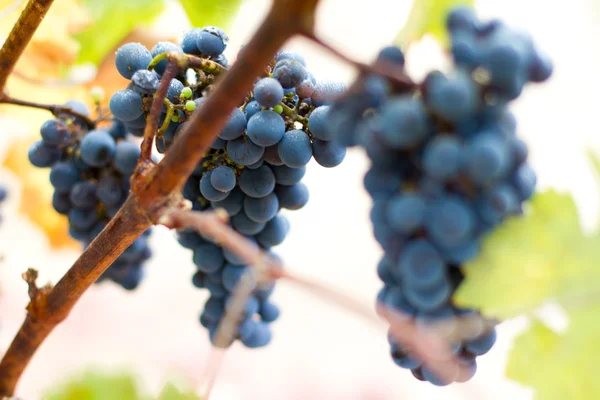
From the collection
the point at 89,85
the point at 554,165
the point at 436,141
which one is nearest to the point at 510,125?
the point at 436,141

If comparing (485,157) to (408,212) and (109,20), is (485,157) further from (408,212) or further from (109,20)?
(109,20)

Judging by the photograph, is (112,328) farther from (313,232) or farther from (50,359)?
(313,232)

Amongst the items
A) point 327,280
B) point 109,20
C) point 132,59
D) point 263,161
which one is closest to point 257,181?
point 263,161

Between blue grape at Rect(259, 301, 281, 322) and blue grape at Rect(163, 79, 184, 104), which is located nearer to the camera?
blue grape at Rect(163, 79, 184, 104)

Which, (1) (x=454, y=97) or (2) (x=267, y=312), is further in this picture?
(2) (x=267, y=312)

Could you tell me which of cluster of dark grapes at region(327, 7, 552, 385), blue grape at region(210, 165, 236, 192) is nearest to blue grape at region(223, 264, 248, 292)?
blue grape at region(210, 165, 236, 192)

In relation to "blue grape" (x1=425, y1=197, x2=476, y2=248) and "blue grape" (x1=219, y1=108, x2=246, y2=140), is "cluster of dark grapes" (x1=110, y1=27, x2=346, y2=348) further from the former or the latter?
"blue grape" (x1=425, y1=197, x2=476, y2=248)

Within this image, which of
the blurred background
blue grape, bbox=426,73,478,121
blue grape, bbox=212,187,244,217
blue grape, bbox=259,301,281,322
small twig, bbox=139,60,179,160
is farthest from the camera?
the blurred background
